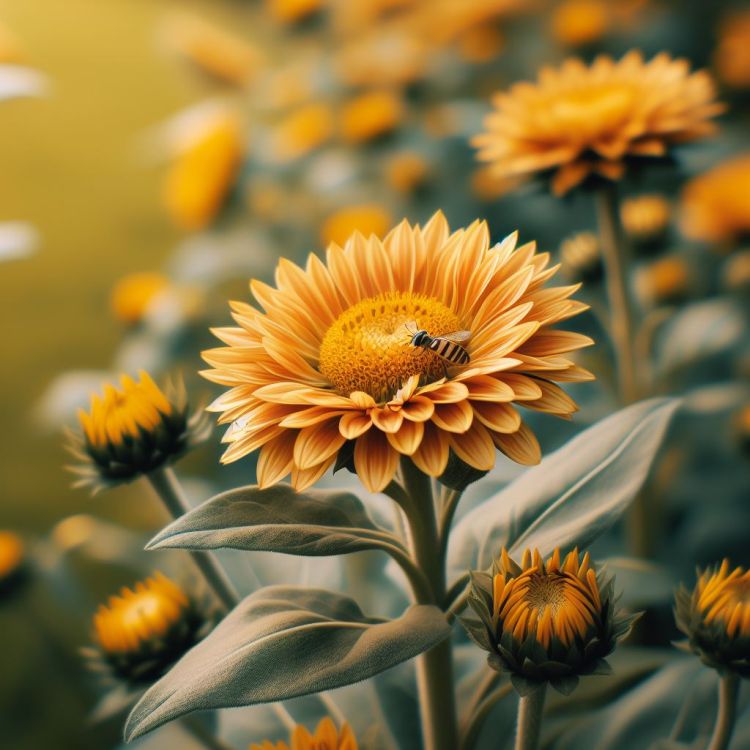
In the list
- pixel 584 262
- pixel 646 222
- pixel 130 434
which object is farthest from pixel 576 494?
pixel 646 222

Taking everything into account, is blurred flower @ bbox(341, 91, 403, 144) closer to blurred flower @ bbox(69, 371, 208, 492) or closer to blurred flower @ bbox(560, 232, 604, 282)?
blurred flower @ bbox(560, 232, 604, 282)

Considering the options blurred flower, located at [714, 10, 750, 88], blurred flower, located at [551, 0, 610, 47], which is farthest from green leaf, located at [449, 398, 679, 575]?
blurred flower, located at [714, 10, 750, 88]

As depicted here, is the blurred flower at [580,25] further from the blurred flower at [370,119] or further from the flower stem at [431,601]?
the flower stem at [431,601]

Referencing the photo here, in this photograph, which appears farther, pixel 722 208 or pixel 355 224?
pixel 355 224

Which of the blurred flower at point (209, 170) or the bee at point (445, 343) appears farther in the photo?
the blurred flower at point (209, 170)

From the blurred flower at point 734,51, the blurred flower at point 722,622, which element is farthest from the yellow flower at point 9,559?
the blurred flower at point 734,51

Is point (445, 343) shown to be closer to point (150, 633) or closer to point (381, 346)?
point (381, 346)

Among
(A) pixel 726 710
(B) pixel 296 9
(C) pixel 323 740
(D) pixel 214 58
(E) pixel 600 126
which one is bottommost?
(A) pixel 726 710
